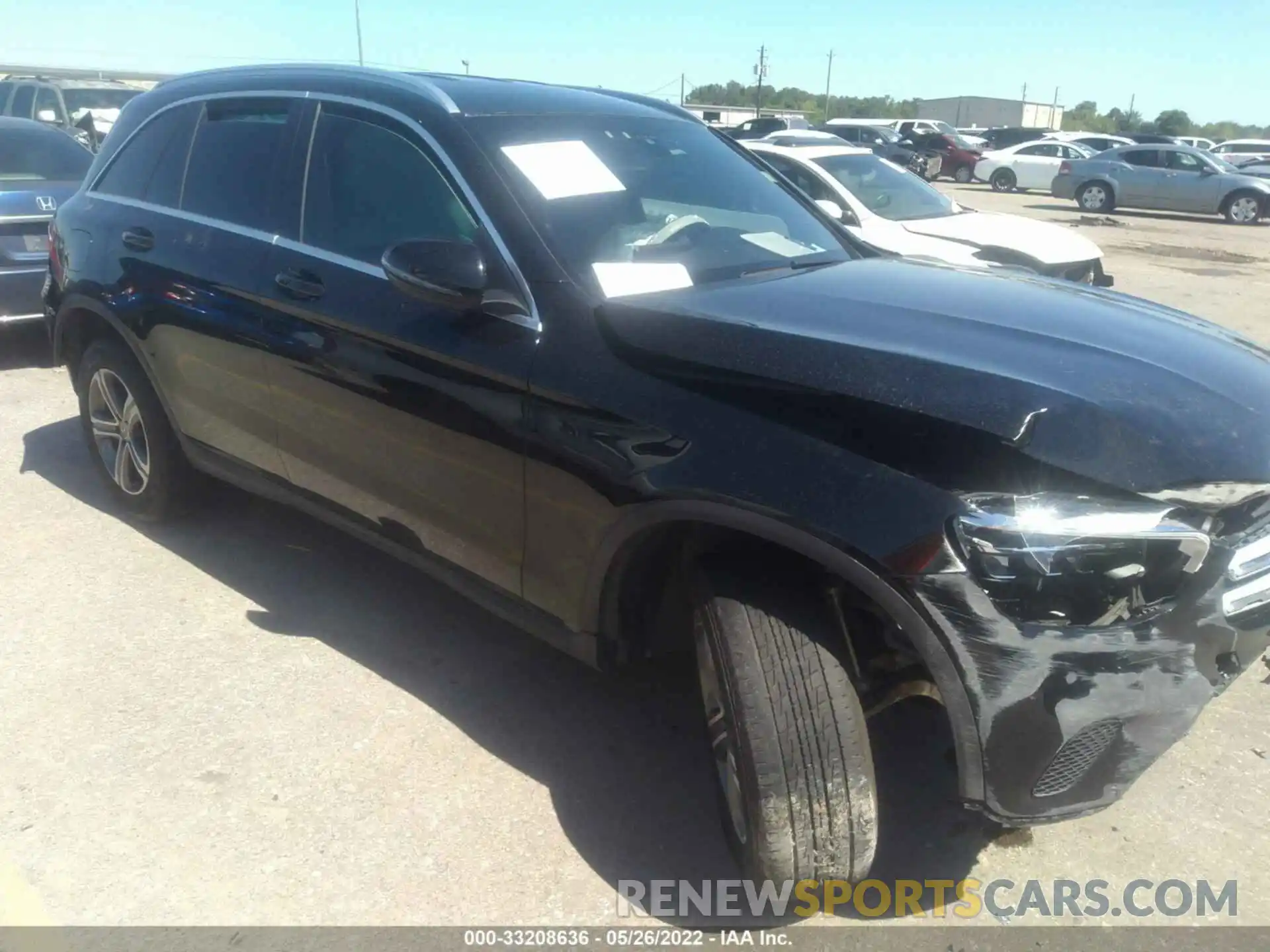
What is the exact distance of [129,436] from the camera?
446cm

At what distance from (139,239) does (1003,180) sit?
27148mm

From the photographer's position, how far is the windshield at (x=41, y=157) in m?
7.51

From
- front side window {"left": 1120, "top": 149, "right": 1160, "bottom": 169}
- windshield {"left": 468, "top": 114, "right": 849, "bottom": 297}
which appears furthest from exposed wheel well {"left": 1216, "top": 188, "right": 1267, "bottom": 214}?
windshield {"left": 468, "top": 114, "right": 849, "bottom": 297}

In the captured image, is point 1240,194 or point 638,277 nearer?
point 638,277

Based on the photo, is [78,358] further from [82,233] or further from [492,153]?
[492,153]

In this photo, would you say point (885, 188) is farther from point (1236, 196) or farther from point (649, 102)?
point (1236, 196)

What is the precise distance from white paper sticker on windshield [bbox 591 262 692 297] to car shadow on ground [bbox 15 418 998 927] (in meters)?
1.16

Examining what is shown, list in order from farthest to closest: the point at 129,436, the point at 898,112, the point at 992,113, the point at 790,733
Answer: the point at 898,112
the point at 992,113
the point at 129,436
the point at 790,733

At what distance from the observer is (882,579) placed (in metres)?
2.08

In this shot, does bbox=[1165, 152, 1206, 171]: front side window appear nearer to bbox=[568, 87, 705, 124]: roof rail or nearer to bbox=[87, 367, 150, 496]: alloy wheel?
bbox=[568, 87, 705, 124]: roof rail

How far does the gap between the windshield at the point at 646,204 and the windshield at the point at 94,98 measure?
12.6 m

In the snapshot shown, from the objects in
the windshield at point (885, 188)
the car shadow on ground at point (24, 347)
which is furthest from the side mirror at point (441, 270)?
the windshield at point (885, 188)

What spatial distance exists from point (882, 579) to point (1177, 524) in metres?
0.57

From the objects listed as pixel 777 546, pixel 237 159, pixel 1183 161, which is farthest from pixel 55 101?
pixel 1183 161
